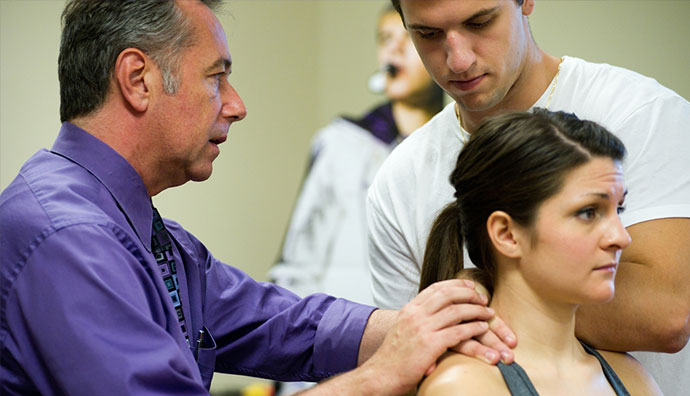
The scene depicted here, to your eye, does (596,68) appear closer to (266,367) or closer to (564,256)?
(564,256)

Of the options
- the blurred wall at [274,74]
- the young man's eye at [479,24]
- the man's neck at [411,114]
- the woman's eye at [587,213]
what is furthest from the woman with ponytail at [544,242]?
the man's neck at [411,114]

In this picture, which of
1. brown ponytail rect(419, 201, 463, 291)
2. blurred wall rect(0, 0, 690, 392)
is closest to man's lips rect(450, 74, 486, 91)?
brown ponytail rect(419, 201, 463, 291)

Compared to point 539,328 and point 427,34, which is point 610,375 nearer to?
point 539,328

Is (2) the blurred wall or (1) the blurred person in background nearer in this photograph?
(2) the blurred wall

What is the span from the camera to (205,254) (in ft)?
5.97

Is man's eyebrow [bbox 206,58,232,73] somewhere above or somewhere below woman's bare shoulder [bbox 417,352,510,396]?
above

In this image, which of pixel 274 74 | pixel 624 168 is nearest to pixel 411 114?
pixel 274 74

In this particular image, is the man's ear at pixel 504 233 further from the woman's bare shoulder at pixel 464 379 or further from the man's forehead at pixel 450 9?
the man's forehead at pixel 450 9

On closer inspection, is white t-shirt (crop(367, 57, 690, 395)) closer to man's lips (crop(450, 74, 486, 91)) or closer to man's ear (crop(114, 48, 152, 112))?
man's lips (crop(450, 74, 486, 91))

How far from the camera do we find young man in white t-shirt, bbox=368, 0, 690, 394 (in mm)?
Result: 1411

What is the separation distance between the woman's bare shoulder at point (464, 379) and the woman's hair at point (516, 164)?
20cm

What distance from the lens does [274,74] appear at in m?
3.54

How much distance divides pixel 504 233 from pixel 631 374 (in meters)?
0.35

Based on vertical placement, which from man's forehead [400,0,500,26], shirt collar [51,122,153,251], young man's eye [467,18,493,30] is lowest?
shirt collar [51,122,153,251]
